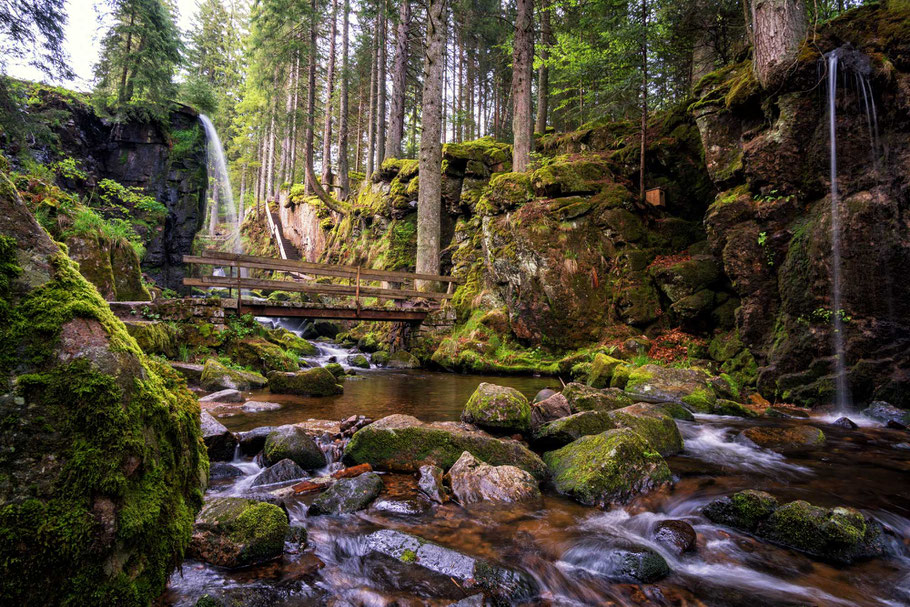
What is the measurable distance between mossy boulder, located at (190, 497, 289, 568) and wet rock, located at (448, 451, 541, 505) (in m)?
1.73

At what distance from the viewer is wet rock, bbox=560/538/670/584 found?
2998 mm

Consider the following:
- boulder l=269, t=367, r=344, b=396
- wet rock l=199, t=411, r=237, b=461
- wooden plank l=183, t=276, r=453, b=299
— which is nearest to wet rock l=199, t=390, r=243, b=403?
boulder l=269, t=367, r=344, b=396

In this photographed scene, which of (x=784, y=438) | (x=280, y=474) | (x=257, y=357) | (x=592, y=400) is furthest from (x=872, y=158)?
(x=257, y=357)

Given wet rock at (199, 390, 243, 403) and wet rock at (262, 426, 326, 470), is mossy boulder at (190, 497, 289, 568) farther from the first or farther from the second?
wet rock at (199, 390, 243, 403)

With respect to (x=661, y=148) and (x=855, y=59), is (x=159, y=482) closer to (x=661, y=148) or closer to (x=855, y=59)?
(x=855, y=59)

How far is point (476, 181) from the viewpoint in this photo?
17.2 meters

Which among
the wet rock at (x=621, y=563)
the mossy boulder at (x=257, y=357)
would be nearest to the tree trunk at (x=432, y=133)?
the mossy boulder at (x=257, y=357)

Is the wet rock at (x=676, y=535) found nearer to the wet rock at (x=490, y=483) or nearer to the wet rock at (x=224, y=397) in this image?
the wet rock at (x=490, y=483)

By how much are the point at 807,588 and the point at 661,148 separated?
12.7 metres

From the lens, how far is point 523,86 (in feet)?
51.2

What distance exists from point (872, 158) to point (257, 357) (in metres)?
13.3

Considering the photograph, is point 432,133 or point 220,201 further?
point 220,201

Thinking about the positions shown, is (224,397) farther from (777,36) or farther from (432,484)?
(777,36)

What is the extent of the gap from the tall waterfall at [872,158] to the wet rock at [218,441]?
31.7 ft
